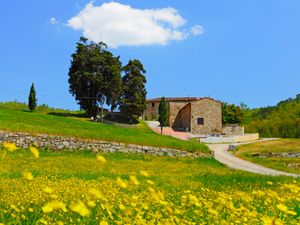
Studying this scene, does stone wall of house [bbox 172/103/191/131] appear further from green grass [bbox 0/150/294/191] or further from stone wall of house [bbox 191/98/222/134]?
green grass [bbox 0/150/294/191]

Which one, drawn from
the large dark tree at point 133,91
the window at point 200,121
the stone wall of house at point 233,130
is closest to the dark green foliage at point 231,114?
the stone wall of house at point 233,130

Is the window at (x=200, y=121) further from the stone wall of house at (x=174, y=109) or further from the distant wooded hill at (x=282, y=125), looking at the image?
the distant wooded hill at (x=282, y=125)

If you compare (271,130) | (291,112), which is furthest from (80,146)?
(291,112)

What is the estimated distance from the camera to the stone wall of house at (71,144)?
1271 inches

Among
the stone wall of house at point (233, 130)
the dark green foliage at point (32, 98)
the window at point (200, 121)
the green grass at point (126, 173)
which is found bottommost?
the green grass at point (126, 173)

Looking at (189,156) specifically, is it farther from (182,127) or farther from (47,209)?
(182,127)

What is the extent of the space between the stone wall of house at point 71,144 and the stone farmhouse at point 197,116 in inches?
1659

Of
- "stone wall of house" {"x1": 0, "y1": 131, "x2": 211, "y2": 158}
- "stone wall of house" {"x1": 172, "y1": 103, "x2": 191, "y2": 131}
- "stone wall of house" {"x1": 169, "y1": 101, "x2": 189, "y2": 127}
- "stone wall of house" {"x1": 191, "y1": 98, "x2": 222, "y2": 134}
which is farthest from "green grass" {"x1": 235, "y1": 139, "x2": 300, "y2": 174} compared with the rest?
"stone wall of house" {"x1": 169, "y1": 101, "x2": 189, "y2": 127}

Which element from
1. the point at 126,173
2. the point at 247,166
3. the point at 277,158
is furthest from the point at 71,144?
the point at 277,158

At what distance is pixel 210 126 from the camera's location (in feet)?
265

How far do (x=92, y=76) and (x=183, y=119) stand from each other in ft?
76.3

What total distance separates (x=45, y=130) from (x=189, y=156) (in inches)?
501

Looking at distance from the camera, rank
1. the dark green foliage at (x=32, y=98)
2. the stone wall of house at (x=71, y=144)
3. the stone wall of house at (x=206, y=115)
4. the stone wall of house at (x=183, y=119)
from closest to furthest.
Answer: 1. the stone wall of house at (x=71, y=144)
2. the dark green foliage at (x=32, y=98)
3. the stone wall of house at (x=206, y=115)
4. the stone wall of house at (x=183, y=119)

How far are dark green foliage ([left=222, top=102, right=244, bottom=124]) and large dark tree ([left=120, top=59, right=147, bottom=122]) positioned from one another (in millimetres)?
27597
